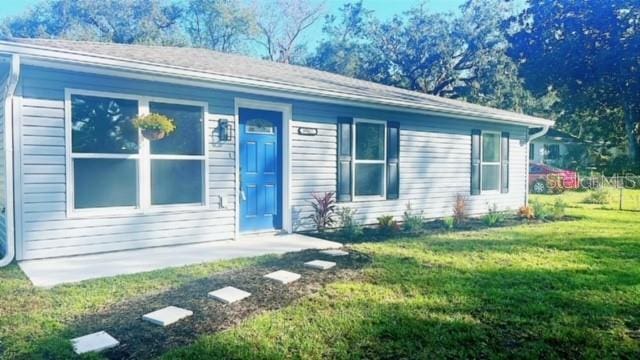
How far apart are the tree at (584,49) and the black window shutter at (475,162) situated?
3.51 m

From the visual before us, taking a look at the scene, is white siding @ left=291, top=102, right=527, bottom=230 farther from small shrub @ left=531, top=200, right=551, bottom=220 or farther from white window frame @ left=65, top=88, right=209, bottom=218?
white window frame @ left=65, top=88, right=209, bottom=218

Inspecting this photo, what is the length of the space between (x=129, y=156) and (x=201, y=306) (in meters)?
2.85

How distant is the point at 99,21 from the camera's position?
82.4 feet

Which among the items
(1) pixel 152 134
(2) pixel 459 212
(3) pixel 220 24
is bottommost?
(2) pixel 459 212

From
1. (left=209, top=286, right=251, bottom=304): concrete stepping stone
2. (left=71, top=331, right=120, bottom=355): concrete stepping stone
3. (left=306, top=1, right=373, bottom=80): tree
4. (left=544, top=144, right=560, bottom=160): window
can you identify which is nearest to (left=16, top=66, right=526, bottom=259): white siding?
(left=209, top=286, right=251, bottom=304): concrete stepping stone

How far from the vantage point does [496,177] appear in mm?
10805

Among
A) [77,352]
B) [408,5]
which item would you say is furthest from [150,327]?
[408,5]

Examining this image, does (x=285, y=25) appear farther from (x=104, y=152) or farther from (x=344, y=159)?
(x=104, y=152)

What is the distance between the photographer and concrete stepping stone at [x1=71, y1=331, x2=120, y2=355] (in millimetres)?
2857

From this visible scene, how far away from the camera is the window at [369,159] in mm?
8266

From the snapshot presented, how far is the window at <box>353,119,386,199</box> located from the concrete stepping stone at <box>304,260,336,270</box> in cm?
316

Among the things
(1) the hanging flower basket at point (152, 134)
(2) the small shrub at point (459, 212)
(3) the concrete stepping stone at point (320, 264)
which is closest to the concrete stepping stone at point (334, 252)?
(3) the concrete stepping stone at point (320, 264)


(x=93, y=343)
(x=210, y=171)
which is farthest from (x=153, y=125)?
(x=93, y=343)

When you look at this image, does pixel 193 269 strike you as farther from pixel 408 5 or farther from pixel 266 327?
pixel 408 5
